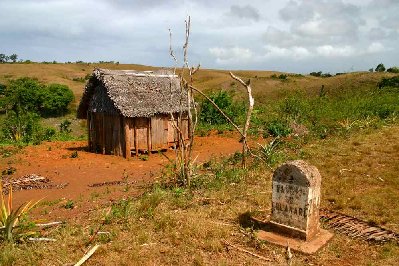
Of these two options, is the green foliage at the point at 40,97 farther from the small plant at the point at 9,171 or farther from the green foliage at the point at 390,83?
the green foliage at the point at 390,83

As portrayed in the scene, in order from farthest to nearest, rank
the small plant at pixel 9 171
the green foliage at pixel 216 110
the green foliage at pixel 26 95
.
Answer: the green foliage at pixel 26 95 < the green foliage at pixel 216 110 < the small plant at pixel 9 171

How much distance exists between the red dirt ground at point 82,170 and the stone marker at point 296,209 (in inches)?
167

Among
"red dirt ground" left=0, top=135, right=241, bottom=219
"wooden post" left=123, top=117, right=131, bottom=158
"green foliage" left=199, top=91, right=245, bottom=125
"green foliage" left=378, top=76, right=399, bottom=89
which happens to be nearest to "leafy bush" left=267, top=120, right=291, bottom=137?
"red dirt ground" left=0, top=135, right=241, bottom=219

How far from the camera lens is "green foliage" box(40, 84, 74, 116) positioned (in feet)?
135

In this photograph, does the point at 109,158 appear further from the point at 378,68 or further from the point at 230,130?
the point at 378,68

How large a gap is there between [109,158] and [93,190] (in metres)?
4.91

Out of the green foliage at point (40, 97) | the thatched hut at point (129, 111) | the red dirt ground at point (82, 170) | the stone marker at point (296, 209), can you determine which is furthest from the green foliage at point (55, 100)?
the stone marker at point (296, 209)

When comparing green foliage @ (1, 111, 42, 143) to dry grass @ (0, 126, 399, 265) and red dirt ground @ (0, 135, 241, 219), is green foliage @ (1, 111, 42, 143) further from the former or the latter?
dry grass @ (0, 126, 399, 265)

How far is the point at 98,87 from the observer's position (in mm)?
16766

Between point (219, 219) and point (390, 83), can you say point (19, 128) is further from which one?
point (390, 83)

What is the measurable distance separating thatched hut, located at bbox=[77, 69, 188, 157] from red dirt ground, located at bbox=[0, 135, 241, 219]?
66 centimetres

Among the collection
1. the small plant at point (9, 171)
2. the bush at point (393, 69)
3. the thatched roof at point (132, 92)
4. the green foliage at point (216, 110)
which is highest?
A: the bush at point (393, 69)

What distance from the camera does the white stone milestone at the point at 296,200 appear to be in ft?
20.7

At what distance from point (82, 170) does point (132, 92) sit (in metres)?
3.91
